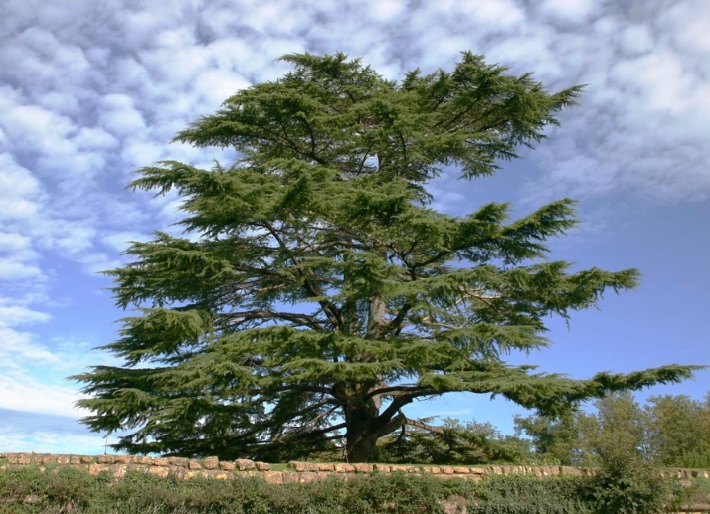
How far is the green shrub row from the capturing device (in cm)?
837

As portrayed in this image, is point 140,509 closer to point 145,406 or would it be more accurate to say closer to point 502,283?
point 145,406

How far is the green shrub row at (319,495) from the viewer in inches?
329

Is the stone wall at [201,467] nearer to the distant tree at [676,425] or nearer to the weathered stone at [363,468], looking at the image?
the weathered stone at [363,468]

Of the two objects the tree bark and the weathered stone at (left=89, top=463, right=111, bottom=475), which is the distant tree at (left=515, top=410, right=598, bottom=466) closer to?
the tree bark

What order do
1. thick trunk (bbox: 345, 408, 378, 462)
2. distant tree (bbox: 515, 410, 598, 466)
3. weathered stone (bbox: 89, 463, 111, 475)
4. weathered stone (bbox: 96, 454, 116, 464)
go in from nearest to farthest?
weathered stone (bbox: 89, 463, 111, 475) < weathered stone (bbox: 96, 454, 116, 464) < thick trunk (bbox: 345, 408, 378, 462) < distant tree (bbox: 515, 410, 598, 466)

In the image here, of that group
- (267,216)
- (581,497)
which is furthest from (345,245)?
(581,497)

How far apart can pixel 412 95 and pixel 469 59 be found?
1.70 m

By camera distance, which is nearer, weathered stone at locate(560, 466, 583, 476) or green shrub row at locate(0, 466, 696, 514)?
green shrub row at locate(0, 466, 696, 514)

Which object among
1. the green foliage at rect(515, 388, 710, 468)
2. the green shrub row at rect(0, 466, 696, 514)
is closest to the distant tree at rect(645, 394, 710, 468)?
the green foliage at rect(515, 388, 710, 468)

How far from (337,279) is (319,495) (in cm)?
571

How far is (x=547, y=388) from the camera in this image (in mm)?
10617

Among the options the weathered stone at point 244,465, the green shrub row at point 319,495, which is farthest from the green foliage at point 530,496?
the weathered stone at point 244,465

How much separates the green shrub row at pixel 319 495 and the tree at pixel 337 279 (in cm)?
179

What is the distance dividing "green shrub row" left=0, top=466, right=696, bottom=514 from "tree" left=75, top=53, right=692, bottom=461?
1.79 metres
